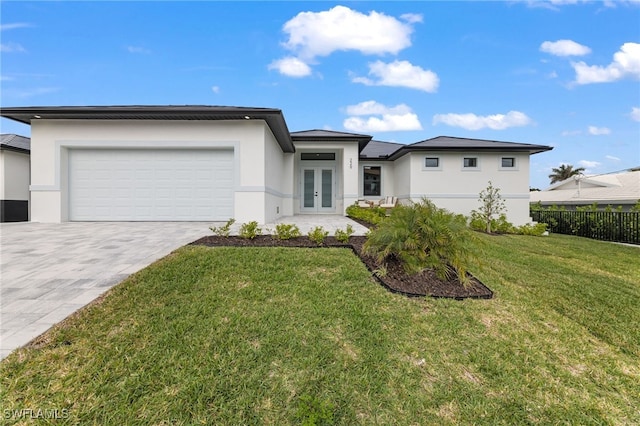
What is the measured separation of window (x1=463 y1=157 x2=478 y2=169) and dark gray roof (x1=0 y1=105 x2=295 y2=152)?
9.00m

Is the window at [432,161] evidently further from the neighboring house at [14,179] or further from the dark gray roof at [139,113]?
the neighboring house at [14,179]

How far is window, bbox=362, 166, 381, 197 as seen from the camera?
16.4 metres

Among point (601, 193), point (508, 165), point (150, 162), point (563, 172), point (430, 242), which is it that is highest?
point (563, 172)

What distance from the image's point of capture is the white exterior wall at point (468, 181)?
13.3 metres

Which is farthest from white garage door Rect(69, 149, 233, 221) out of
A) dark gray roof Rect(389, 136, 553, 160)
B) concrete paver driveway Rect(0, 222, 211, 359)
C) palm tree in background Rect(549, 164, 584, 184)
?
palm tree in background Rect(549, 164, 584, 184)

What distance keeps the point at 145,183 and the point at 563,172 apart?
159 feet

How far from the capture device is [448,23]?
9.56 meters

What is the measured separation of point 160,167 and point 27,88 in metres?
6.78

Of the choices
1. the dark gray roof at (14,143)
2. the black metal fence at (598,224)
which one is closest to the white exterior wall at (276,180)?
the dark gray roof at (14,143)

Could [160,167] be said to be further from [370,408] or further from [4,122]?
[370,408]

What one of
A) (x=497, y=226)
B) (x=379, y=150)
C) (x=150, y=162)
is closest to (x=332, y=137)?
(x=379, y=150)

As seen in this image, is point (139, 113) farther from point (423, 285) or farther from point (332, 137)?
point (423, 285)

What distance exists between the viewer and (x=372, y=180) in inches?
647

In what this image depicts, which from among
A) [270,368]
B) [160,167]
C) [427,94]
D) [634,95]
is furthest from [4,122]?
[634,95]
